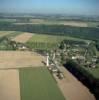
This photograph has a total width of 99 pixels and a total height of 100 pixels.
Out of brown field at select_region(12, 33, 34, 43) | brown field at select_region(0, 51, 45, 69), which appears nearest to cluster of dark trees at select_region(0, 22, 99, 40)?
brown field at select_region(12, 33, 34, 43)

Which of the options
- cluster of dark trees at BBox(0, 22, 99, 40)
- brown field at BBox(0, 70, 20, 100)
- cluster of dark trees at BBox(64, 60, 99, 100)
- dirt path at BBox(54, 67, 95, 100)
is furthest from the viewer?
cluster of dark trees at BBox(0, 22, 99, 40)

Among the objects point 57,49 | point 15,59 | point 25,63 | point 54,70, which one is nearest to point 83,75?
point 54,70

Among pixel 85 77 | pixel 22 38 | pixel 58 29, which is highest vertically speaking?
pixel 85 77

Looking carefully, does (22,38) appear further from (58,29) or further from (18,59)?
(18,59)

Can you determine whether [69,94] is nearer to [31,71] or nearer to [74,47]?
[31,71]

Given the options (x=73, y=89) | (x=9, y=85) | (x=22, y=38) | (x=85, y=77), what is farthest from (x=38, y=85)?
(x=22, y=38)

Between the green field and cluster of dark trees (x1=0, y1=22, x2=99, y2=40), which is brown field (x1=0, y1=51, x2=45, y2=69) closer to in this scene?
the green field
